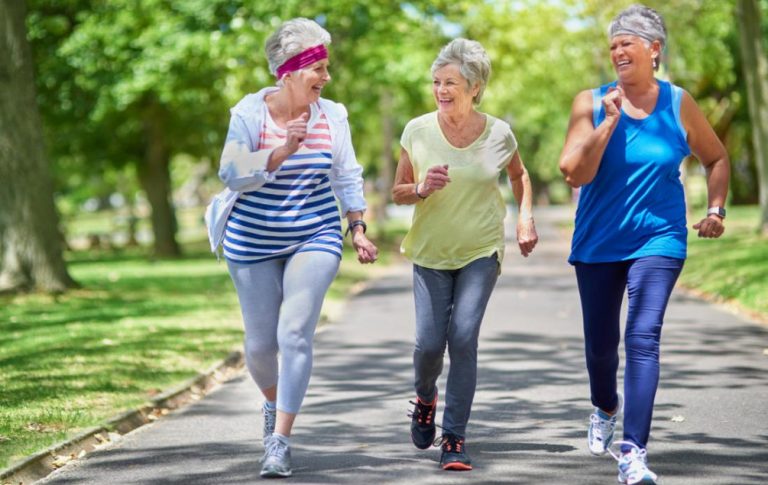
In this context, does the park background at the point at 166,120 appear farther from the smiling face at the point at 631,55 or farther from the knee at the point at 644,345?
the smiling face at the point at 631,55

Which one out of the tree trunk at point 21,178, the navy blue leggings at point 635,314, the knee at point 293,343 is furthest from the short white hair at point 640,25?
the tree trunk at point 21,178

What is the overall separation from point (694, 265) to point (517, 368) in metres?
11.5

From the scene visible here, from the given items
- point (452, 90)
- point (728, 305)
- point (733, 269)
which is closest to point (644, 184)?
point (452, 90)

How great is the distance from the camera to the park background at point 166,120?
1084 cm

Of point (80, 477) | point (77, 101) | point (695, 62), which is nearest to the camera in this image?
point (80, 477)

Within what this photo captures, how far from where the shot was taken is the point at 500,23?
35094 millimetres

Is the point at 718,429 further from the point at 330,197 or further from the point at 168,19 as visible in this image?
the point at 168,19

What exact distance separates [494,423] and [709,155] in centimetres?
221

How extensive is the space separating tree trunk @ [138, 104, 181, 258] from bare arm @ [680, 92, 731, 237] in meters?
26.8

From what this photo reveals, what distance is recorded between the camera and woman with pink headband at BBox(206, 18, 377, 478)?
5.82m

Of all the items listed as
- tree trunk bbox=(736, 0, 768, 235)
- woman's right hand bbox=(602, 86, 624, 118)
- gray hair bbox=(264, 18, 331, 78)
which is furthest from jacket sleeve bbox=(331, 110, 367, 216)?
tree trunk bbox=(736, 0, 768, 235)

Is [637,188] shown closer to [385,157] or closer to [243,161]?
[243,161]

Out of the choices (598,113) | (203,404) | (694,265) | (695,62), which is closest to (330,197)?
(598,113)

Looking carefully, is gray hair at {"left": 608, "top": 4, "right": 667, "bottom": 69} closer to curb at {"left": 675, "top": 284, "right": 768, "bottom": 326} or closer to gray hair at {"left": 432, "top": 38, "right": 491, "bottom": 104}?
gray hair at {"left": 432, "top": 38, "right": 491, "bottom": 104}
